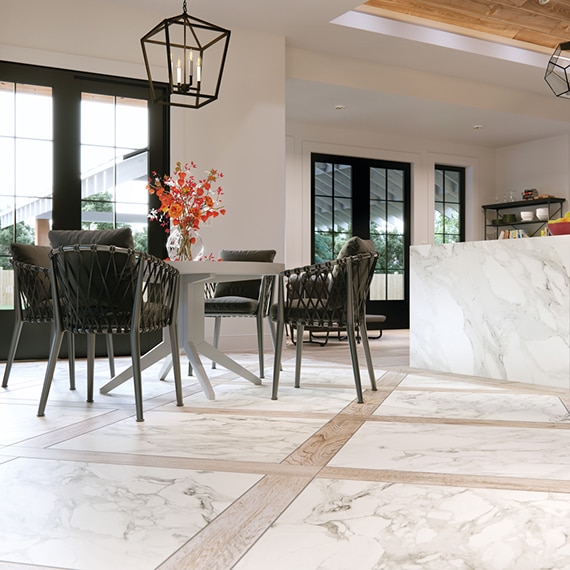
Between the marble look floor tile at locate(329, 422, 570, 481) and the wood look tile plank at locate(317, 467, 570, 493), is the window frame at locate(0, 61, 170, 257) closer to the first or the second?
the marble look floor tile at locate(329, 422, 570, 481)

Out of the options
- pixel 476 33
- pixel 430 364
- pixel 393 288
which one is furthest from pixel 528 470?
pixel 393 288

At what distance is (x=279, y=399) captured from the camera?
3207 millimetres

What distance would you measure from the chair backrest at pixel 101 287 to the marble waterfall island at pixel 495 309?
82.3 inches

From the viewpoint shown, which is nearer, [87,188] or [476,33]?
[87,188]

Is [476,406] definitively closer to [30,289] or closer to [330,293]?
[330,293]

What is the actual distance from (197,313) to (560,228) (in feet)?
6.72

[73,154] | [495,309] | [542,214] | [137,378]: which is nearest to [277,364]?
[137,378]

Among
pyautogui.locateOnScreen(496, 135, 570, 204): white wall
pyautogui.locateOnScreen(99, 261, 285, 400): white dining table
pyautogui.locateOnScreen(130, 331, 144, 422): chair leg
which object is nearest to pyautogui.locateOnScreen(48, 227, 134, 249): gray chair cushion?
pyautogui.locateOnScreen(99, 261, 285, 400): white dining table

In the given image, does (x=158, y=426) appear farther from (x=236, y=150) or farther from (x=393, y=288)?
(x=393, y=288)

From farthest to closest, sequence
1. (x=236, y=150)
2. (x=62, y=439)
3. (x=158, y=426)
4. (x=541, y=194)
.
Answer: (x=541, y=194), (x=236, y=150), (x=158, y=426), (x=62, y=439)

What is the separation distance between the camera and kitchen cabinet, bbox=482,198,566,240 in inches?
350

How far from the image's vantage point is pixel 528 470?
1.93 m

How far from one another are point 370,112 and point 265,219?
259 cm

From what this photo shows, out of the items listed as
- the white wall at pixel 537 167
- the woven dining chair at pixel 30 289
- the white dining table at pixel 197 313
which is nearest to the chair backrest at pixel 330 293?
the white dining table at pixel 197 313
